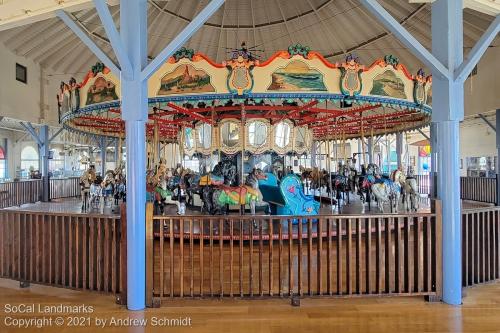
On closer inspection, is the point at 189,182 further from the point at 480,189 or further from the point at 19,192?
the point at 480,189

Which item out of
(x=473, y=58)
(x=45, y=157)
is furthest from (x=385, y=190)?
(x=45, y=157)

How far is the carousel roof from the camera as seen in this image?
32.5 ft

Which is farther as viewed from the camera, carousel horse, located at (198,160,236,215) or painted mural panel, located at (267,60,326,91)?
carousel horse, located at (198,160,236,215)

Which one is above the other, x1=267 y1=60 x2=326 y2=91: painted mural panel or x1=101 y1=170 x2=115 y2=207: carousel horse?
x1=267 y1=60 x2=326 y2=91: painted mural panel

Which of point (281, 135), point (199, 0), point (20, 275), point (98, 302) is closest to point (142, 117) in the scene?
point (98, 302)

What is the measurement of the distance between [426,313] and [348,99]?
10.1ft

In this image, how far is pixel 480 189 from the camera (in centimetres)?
1327

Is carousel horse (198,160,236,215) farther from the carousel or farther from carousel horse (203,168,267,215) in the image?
carousel horse (203,168,267,215)

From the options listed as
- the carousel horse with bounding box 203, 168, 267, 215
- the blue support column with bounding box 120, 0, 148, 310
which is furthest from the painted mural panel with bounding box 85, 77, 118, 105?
the carousel horse with bounding box 203, 168, 267, 215

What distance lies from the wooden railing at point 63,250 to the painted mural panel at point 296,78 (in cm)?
273

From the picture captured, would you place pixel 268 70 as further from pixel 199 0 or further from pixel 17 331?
pixel 199 0

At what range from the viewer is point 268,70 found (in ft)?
16.3

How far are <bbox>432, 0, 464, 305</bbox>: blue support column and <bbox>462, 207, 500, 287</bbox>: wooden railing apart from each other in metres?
0.38

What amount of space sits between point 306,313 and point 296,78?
304 cm
